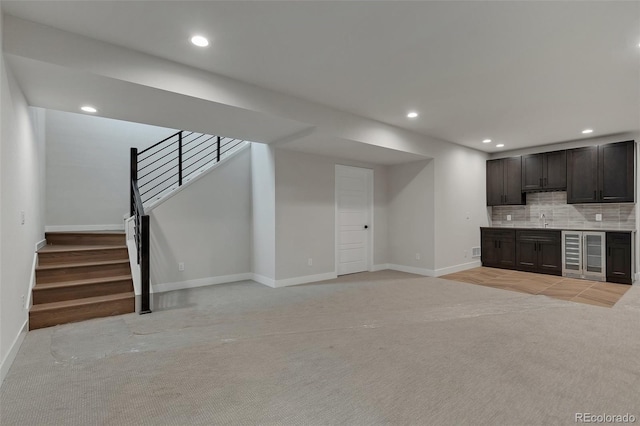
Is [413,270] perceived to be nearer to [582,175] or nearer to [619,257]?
[619,257]


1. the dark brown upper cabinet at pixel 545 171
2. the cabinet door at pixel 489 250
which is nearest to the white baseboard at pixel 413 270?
the cabinet door at pixel 489 250

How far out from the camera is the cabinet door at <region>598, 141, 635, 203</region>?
5535 millimetres

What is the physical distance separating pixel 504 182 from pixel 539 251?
1.67 m

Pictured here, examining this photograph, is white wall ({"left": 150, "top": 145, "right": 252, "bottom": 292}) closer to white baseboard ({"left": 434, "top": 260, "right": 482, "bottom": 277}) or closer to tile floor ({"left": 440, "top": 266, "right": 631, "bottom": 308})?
white baseboard ({"left": 434, "top": 260, "right": 482, "bottom": 277})

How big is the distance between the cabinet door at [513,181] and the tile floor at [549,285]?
1594 mm

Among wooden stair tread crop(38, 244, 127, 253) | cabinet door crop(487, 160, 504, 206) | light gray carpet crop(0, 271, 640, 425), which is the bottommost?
light gray carpet crop(0, 271, 640, 425)

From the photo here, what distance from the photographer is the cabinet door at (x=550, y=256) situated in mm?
6027

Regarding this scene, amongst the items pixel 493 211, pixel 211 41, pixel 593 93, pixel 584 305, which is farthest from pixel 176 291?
pixel 493 211

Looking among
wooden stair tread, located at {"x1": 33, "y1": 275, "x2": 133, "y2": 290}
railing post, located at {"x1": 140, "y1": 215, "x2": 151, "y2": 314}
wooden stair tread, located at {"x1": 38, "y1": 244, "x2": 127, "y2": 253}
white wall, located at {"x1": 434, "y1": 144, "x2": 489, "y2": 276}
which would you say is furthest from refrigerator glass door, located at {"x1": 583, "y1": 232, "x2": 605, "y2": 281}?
wooden stair tread, located at {"x1": 38, "y1": 244, "x2": 127, "y2": 253}

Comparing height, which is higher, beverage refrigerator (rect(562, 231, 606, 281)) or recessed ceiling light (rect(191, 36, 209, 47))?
recessed ceiling light (rect(191, 36, 209, 47))

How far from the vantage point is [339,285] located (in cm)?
533

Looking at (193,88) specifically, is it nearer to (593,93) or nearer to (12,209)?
(12,209)

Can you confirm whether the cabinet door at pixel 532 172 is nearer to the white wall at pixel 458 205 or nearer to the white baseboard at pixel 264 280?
the white wall at pixel 458 205

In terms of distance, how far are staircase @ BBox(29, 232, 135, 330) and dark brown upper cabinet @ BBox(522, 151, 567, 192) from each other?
24.7 feet
